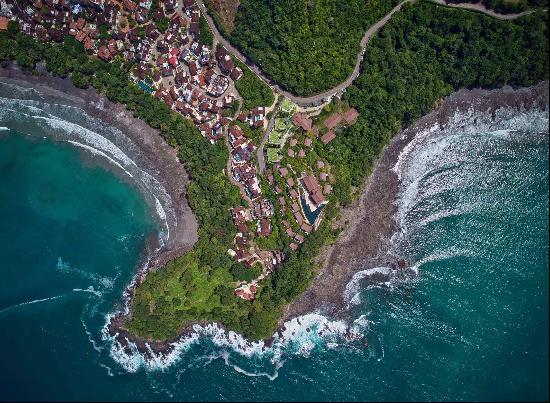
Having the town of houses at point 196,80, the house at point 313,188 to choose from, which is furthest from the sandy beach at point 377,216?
the town of houses at point 196,80

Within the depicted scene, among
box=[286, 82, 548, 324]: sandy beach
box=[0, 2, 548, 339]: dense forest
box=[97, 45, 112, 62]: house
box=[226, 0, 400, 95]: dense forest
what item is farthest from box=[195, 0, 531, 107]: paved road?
box=[97, 45, 112, 62]: house

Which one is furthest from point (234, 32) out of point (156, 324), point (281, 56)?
point (156, 324)

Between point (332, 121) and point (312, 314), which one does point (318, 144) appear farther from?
point (312, 314)

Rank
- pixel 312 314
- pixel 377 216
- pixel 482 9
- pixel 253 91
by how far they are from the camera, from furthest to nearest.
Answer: pixel 312 314 < pixel 377 216 < pixel 253 91 < pixel 482 9

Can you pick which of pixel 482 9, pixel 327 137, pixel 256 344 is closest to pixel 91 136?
pixel 327 137

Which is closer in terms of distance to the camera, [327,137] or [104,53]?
[327,137]

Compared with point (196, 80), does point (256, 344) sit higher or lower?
lower

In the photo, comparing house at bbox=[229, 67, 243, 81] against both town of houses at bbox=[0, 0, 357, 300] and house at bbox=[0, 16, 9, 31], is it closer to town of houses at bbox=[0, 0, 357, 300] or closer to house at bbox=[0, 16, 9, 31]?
town of houses at bbox=[0, 0, 357, 300]
